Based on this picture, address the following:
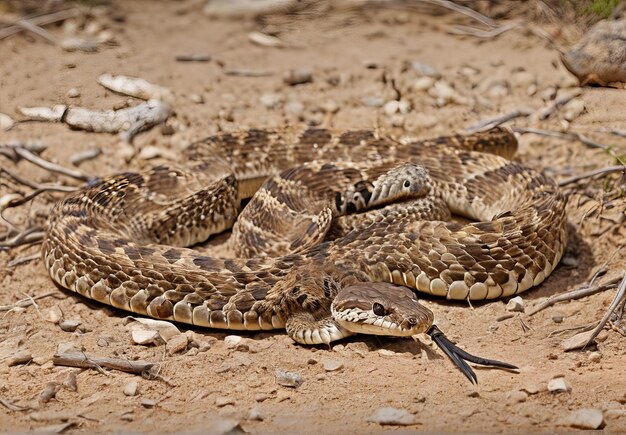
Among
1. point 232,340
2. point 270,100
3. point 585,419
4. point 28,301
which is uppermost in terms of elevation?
point 585,419

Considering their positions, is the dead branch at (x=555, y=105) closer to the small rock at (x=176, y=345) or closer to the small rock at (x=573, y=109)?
the small rock at (x=573, y=109)

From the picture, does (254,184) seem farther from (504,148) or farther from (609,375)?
(609,375)

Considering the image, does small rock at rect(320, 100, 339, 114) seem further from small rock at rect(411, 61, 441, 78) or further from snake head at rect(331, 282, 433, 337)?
snake head at rect(331, 282, 433, 337)

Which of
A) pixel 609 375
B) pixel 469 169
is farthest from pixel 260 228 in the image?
pixel 609 375

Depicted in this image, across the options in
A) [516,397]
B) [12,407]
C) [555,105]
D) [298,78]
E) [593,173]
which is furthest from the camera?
[298,78]

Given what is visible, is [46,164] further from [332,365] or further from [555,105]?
[555,105]

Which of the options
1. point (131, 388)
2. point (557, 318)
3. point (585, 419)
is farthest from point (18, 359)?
point (557, 318)
